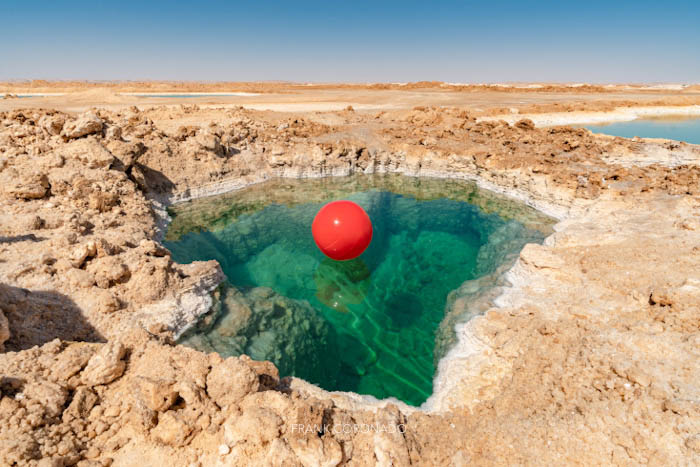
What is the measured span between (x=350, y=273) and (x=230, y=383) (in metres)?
4.90

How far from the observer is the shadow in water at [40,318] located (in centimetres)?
472

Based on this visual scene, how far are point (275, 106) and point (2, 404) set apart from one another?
29947 millimetres

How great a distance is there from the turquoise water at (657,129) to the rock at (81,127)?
26995mm

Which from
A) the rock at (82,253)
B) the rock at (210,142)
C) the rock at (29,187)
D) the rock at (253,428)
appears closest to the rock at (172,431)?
the rock at (253,428)

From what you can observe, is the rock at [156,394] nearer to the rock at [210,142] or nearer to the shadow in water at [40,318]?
the shadow in water at [40,318]

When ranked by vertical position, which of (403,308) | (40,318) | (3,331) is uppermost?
(3,331)

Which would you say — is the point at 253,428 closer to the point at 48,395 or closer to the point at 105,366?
the point at 105,366

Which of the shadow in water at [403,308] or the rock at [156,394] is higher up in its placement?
the rock at [156,394]

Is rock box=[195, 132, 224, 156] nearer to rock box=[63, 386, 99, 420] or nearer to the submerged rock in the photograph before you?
the submerged rock

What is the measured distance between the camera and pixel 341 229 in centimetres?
694

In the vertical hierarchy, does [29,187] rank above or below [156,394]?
above

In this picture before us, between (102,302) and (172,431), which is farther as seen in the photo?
(102,302)

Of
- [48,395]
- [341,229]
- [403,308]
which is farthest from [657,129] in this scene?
[48,395]

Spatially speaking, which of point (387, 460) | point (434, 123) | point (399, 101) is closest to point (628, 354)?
point (387, 460)
